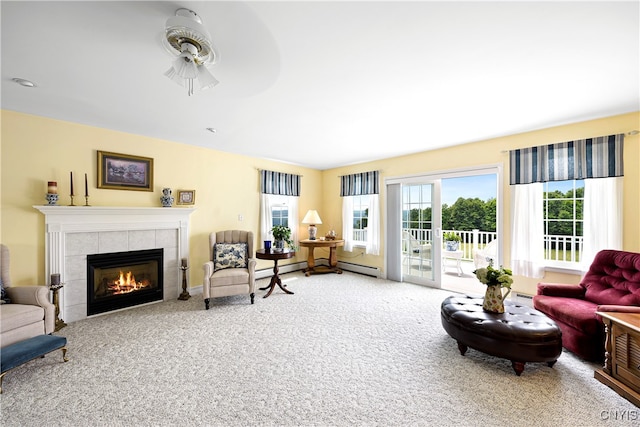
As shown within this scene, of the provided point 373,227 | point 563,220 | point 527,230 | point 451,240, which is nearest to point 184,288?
point 373,227

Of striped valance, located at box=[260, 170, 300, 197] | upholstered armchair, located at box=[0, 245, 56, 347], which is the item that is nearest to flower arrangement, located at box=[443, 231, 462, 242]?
striped valance, located at box=[260, 170, 300, 197]

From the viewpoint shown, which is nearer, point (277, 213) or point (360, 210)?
point (277, 213)

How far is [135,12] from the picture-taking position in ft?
4.45

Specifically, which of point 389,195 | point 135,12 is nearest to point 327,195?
point 389,195

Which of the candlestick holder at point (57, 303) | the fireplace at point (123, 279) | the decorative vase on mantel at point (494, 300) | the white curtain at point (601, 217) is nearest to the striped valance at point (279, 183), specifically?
the fireplace at point (123, 279)

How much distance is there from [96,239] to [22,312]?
120cm

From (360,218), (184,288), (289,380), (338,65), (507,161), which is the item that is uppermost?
(338,65)

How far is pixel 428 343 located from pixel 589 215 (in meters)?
2.52

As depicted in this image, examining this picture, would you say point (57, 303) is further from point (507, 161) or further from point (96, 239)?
point (507, 161)

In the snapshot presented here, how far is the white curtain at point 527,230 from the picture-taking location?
10.5ft

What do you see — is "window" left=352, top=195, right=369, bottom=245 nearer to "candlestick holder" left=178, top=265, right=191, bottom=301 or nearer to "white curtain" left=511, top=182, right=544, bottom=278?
"white curtain" left=511, top=182, right=544, bottom=278

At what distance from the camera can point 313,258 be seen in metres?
5.43

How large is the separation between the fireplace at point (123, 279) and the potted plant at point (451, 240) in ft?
19.0

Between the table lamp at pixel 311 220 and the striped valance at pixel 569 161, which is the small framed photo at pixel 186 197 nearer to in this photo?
the table lamp at pixel 311 220
